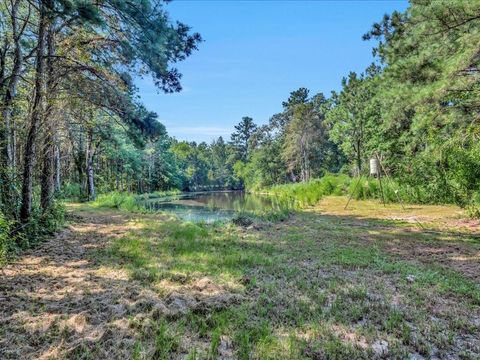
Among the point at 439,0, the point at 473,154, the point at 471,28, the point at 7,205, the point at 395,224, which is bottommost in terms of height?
the point at 395,224

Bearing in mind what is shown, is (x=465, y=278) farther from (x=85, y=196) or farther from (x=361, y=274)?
(x=85, y=196)

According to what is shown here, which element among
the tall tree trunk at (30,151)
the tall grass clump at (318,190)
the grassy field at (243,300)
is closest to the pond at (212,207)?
the tall grass clump at (318,190)

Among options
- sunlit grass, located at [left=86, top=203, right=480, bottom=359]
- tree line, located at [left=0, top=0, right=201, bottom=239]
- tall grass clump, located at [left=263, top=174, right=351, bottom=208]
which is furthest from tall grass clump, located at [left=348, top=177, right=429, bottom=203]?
tree line, located at [left=0, top=0, right=201, bottom=239]

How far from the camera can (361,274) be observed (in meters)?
3.61

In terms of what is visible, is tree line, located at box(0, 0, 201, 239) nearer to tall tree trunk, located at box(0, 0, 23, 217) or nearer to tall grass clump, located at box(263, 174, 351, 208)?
tall tree trunk, located at box(0, 0, 23, 217)

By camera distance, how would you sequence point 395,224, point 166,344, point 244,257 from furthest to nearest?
point 395,224 → point 244,257 → point 166,344

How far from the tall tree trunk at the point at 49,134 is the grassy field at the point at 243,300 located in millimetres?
1112

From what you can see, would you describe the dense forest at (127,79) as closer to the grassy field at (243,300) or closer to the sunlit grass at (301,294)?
the grassy field at (243,300)

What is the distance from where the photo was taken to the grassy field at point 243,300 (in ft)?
6.70

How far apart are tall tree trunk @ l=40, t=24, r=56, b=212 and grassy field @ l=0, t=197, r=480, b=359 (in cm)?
111

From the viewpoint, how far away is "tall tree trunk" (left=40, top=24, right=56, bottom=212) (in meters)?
5.68

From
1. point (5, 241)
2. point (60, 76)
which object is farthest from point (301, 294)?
point (60, 76)

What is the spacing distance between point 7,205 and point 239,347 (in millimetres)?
4666

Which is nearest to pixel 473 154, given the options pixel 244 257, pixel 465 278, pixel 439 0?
pixel 439 0
